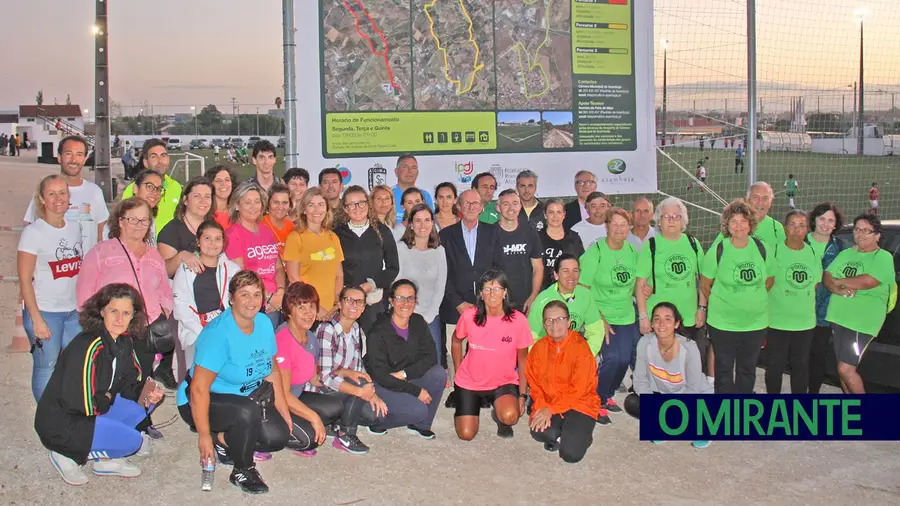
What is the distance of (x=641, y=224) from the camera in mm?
6684

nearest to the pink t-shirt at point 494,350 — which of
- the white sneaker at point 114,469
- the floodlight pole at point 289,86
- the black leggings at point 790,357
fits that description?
the black leggings at point 790,357

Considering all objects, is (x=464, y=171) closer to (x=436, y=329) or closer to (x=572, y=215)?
(x=572, y=215)

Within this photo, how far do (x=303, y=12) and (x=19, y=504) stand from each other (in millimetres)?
5095

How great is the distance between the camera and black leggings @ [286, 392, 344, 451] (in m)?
5.11

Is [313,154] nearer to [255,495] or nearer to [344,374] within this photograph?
[344,374]

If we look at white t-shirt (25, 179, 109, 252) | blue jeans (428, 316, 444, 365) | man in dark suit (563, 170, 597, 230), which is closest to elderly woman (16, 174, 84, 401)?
white t-shirt (25, 179, 109, 252)

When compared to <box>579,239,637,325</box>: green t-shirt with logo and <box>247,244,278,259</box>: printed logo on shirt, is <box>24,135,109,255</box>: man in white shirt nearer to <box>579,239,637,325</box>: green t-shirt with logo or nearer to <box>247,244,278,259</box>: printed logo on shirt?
<box>247,244,278,259</box>: printed logo on shirt

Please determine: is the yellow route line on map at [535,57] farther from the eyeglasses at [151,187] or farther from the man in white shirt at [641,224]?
the eyeglasses at [151,187]

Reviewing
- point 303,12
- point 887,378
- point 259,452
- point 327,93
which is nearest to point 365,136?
point 327,93

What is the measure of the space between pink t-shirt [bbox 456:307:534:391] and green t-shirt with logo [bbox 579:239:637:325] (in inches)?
28.8

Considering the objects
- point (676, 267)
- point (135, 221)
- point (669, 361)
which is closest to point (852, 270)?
point (676, 267)

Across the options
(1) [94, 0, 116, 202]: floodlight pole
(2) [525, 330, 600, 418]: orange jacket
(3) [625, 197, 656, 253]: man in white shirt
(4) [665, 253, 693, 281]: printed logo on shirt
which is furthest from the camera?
(1) [94, 0, 116, 202]: floodlight pole

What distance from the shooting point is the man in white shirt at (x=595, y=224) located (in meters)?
6.89

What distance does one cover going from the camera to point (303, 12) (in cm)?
778
